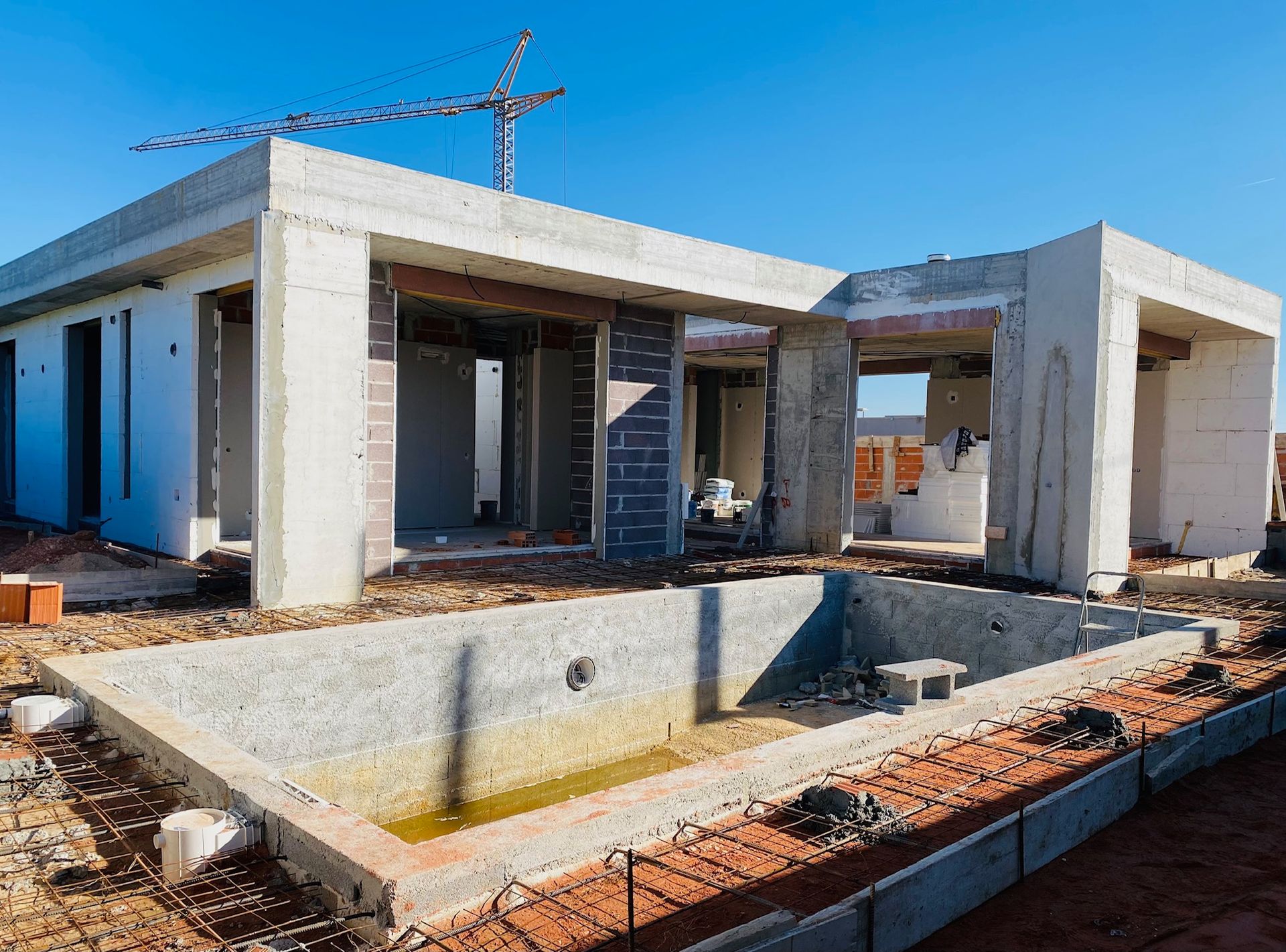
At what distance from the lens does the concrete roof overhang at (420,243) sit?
8.75 meters

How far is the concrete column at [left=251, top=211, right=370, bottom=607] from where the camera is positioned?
8461 mm

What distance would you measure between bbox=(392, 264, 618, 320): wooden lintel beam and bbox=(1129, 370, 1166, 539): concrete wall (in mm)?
9721

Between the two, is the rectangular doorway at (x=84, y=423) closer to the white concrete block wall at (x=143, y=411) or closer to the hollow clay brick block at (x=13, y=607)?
the white concrete block wall at (x=143, y=411)

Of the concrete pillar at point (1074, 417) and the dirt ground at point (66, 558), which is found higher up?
the concrete pillar at point (1074, 417)

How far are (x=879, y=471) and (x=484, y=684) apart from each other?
707 inches

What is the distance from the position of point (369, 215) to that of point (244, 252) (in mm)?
1917

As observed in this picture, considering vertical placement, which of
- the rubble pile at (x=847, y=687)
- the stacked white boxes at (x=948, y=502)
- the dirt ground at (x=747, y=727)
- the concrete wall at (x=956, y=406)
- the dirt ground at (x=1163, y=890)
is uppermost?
the concrete wall at (x=956, y=406)

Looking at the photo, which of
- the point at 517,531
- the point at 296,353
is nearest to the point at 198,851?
the point at 296,353

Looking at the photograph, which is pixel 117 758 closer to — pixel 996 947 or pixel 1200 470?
pixel 996 947

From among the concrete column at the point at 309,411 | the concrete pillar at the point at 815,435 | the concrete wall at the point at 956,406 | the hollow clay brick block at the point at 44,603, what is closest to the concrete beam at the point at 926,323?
the concrete pillar at the point at 815,435

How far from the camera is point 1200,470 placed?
1559 cm

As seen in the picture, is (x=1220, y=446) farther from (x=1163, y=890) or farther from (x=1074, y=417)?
(x=1163, y=890)

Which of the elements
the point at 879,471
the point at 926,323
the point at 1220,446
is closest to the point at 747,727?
the point at 926,323

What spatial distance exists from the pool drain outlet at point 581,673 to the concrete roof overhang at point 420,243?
423 centimetres
